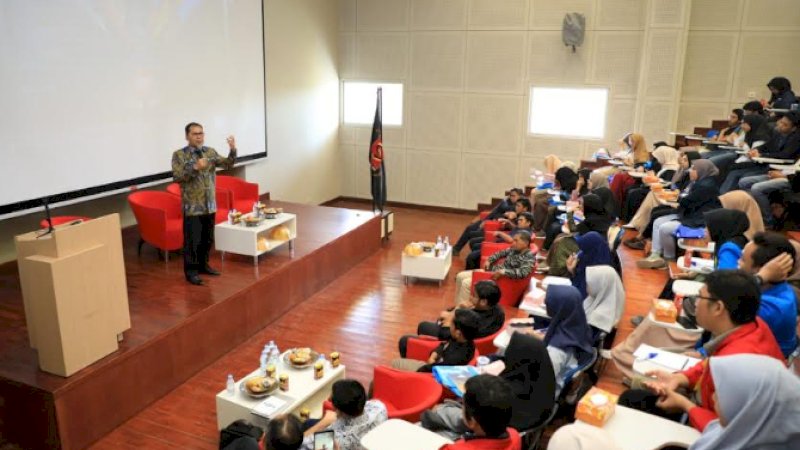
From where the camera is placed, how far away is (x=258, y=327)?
5816mm

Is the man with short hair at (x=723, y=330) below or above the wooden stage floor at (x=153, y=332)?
above

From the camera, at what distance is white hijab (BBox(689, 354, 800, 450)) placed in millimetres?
1984

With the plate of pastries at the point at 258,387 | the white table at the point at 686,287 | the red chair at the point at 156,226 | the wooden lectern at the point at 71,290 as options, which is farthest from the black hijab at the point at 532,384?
the red chair at the point at 156,226

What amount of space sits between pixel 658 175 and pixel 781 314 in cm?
471

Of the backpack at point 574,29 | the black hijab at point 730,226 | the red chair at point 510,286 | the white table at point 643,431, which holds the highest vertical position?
the backpack at point 574,29

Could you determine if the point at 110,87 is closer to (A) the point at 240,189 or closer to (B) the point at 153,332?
(A) the point at 240,189

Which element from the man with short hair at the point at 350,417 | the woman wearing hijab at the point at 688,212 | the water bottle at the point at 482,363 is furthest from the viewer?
the woman wearing hijab at the point at 688,212

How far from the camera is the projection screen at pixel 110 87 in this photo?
5242mm

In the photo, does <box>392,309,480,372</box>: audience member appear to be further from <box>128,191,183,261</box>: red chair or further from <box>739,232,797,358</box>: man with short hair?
<box>128,191,183,261</box>: red chair

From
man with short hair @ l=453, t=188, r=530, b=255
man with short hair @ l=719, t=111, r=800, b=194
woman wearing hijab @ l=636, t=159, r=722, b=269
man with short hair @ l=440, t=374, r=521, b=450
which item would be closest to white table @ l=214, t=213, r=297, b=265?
man with short hair @ l=453, t=188, r=530, b=255

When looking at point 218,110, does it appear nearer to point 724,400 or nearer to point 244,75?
point 244,75

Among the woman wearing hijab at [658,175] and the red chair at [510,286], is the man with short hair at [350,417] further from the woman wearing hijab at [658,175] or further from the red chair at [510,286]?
the woman wearing hijab at [658,175]

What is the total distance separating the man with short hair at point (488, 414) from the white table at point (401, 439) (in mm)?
177

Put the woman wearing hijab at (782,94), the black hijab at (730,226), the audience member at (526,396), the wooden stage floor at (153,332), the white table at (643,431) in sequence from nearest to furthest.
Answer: the white table at (643,431) → the audience member at (526,396) → the wooden stage floor at (153,332) → the black hijab at (730,226) → the woman wearing hijab at (782,94)
